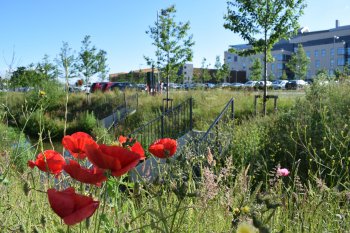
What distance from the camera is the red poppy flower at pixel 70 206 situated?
860 mm

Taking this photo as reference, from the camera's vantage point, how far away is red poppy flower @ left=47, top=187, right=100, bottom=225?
33.9 inches

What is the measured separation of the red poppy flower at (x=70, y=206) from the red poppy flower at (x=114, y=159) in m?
0.08

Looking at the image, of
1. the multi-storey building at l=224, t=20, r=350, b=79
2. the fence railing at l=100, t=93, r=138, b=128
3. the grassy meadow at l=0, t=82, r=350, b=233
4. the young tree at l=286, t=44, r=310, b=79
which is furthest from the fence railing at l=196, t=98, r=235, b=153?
the multi-storey building at l=224, t=20, r=350, b=79

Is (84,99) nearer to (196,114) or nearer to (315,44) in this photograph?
(196,114)

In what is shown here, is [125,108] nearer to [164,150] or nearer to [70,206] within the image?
[164,150]

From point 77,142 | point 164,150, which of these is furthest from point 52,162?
point 164,150

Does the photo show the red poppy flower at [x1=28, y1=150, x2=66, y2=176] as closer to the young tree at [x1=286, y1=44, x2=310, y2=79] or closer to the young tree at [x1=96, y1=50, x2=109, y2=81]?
the young tree at [x1=96, y1=50, x2=109, y2=81]

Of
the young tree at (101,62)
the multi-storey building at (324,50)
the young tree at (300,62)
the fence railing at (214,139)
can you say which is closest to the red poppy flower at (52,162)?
the fence railing at (214,139)

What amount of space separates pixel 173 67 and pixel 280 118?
13438 millimetres

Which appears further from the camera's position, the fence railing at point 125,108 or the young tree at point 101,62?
the young tree at point 101,62

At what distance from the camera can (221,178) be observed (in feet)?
8.40

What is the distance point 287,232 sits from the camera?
79.3 inches

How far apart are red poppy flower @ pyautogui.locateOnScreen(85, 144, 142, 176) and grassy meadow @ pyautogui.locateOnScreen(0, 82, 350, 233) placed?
4.3 inches

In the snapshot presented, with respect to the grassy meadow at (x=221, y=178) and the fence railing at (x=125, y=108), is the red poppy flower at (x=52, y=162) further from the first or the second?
the fence railing at (x=125, y=108)
